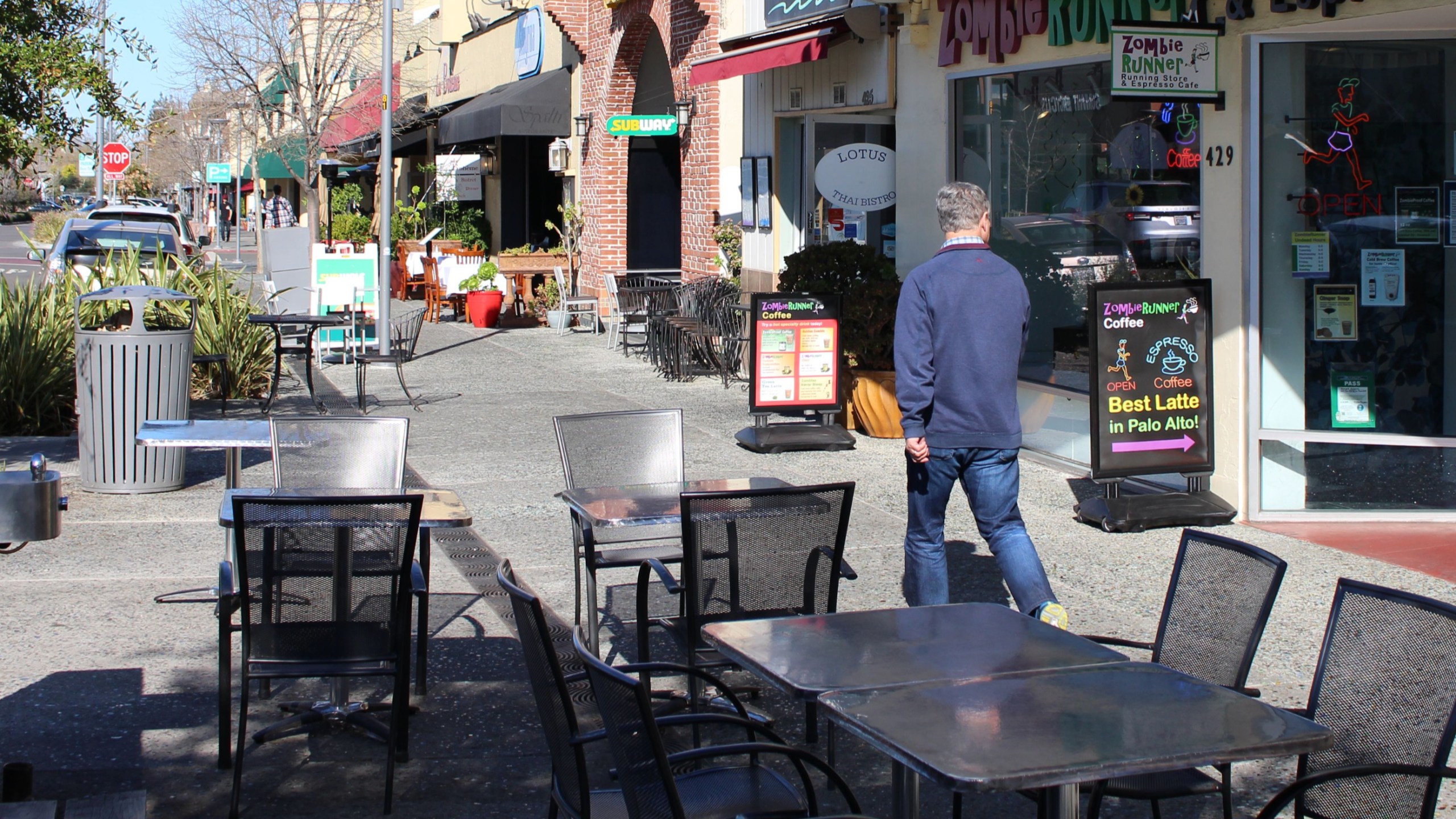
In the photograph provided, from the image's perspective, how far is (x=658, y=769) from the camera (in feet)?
9.95

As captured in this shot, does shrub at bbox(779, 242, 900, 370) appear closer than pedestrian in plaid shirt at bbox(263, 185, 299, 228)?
Yes

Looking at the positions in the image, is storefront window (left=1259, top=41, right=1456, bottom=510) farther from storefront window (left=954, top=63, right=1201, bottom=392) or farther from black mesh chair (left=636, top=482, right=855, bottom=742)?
black mesh chair (left=636, top=482, right=855, bottom=742)

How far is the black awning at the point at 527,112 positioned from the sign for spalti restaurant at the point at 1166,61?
1394 centimetres

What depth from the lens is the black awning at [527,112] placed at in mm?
20750

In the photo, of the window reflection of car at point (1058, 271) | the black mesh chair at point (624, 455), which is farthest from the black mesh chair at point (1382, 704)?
the window reflection of car at point (1058, 271)

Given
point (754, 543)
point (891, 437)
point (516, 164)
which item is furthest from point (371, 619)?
point (516, 164)

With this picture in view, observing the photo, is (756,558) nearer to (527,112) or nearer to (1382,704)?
(1382,704)

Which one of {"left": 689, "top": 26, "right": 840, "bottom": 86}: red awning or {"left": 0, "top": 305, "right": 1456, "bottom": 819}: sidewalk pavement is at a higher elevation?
{"left": 689, "top": 26, "right": 840, "bottom": 86}: red awning

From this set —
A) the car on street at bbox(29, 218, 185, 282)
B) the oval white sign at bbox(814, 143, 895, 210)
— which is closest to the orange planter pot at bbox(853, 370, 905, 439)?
the oval white sign at bbox(814, 143, 895, 210)

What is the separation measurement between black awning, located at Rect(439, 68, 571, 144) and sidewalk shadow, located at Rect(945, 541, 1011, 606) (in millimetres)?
14531

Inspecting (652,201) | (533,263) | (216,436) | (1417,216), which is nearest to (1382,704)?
(216,436)

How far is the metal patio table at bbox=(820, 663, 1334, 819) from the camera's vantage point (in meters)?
2.71

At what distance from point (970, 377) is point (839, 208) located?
8.35m

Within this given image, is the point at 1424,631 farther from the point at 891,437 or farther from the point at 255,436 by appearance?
the point at 891,437
